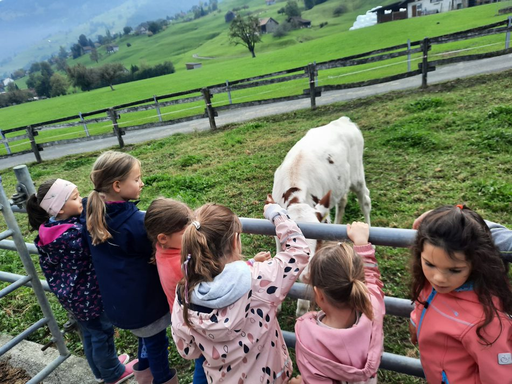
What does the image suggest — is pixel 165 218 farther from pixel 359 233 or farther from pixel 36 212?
pixel 36 212

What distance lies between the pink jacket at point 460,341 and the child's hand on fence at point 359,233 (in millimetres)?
435

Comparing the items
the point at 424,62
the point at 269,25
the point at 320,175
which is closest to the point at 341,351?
the point at 320,175

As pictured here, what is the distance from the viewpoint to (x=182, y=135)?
14.3m

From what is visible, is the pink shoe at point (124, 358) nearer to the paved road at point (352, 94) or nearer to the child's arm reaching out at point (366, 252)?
the child's arm reaching out at point (366, 252)

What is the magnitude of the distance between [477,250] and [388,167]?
563cm

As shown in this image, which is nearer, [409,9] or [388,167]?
[388,167]

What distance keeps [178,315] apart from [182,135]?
1315cm

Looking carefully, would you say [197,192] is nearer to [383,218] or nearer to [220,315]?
[383,218]

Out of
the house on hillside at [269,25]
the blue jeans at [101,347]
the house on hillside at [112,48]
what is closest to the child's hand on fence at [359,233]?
the blue jeans at [101,347]

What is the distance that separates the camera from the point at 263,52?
265ft

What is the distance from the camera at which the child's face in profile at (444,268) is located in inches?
60.1

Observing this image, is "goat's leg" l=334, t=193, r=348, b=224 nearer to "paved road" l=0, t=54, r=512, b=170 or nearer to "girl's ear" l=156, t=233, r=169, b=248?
"girl's ear" l=156, t=233, r=169, b=248

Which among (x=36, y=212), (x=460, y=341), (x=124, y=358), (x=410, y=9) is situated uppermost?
(x=410, y=9)

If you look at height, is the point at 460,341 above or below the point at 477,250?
below
